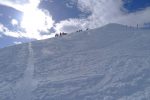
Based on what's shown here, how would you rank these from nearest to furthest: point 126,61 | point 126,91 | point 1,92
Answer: point 126,91
point 1,92
point 126,61

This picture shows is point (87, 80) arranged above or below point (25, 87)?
above

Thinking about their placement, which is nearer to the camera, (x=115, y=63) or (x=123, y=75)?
(x=123, y=75)

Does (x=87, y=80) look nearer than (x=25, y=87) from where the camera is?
Yes

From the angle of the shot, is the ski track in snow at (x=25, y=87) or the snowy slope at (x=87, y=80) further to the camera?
the ski track in snow at (x=25, y=87)

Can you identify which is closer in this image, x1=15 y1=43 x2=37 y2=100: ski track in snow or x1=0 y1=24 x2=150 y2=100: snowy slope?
x1=0 y1=24 x2=150 y2=100: snowy slope

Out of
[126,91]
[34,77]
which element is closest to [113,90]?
[126,91]

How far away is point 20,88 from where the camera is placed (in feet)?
593

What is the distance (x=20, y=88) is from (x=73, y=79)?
2645 centimetres

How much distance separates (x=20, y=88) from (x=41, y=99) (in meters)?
15.0

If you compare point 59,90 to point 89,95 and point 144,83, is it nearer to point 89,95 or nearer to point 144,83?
point 89,95

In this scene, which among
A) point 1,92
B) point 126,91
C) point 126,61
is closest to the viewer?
point 126,91

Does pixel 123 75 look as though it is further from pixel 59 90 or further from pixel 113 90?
pixel 59 90

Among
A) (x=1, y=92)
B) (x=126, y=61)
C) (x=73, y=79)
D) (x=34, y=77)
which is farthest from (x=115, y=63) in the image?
(x=1, y=92)

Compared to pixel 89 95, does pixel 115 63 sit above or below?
above
